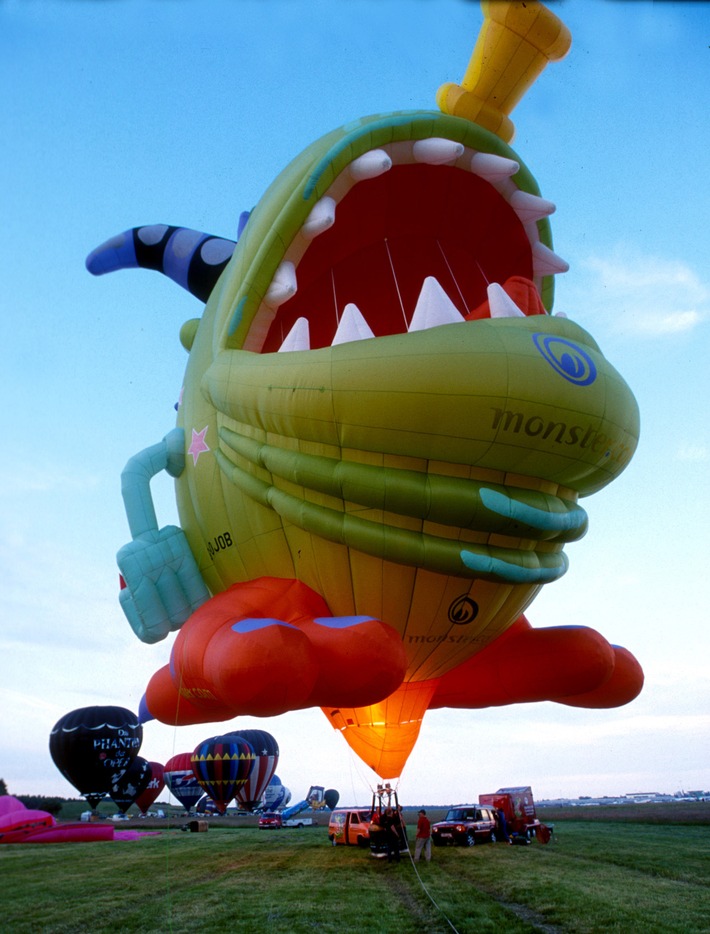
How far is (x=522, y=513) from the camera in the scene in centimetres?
675

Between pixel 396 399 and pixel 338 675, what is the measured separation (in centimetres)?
229

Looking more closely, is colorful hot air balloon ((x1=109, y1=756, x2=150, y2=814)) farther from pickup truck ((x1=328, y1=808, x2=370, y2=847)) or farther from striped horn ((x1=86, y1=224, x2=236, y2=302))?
striped horn ((x1=86, y1=224, x2=236, y2=302))

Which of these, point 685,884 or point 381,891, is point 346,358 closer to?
point 381,891

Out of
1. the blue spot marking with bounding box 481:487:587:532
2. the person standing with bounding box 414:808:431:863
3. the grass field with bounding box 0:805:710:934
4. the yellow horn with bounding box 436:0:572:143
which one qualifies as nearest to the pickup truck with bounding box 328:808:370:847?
the grass field with bounding box 0:805:710:934

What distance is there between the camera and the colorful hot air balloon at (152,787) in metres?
33.6

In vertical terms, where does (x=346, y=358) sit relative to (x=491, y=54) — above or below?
below

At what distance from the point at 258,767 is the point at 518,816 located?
1416cm

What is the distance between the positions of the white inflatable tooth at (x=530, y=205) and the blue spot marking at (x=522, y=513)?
365cm

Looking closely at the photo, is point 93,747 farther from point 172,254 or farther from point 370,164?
point 370,164

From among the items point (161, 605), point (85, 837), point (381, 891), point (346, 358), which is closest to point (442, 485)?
point (346, 358)

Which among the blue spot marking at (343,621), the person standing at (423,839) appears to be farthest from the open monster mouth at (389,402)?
the person standing at (423,839)

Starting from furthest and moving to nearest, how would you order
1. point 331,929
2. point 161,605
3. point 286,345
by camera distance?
point 161,605 → point 286,345 → point 331,929

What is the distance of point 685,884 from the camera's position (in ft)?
28.2

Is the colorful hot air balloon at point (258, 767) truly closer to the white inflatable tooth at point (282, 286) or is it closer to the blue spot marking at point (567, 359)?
the white inflatable tooth at point (282, 286)
